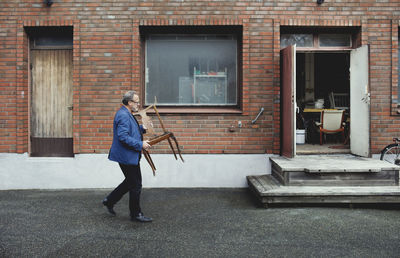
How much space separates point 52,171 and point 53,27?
10.2 feet

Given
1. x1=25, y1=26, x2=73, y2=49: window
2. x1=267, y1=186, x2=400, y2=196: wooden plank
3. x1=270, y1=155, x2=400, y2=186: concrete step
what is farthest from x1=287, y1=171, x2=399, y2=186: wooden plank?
x1=25, y1=26, x2=73, y2=49: window

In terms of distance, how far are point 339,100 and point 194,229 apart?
940 centimetres

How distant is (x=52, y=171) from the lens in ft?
24.8

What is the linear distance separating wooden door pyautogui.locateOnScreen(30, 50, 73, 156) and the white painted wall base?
0.51 metres

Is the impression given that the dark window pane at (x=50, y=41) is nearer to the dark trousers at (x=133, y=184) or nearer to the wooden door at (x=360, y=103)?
the dark trousers at (x=133, y=184)

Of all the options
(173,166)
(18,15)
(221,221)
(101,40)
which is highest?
(18,15)

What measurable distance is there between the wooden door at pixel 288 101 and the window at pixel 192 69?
109 centimetres

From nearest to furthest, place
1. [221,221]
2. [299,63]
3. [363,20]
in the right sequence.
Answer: [221,221], [363,20], [299,63]

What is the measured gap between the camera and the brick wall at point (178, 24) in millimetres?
7488

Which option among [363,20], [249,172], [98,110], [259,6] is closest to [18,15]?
[98,110]

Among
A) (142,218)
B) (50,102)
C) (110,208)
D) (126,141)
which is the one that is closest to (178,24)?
(50,102)

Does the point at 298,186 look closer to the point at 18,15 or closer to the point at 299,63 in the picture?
the point at 18,15

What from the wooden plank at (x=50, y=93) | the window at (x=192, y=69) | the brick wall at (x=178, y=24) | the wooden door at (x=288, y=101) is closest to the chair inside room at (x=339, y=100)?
the brick wall at (x=178, y=24)

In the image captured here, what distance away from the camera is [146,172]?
24.7ft
